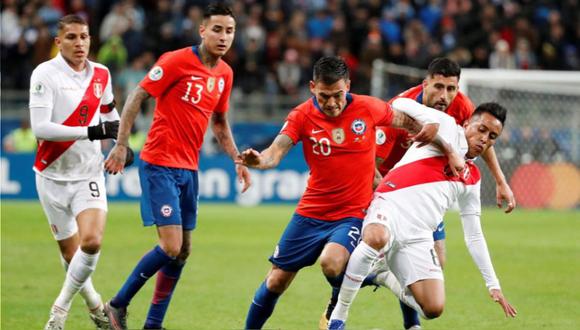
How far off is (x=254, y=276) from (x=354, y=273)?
5.05 metres

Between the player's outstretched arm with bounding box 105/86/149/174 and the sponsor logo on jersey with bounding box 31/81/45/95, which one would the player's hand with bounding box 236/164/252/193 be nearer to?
the player's outstretched arm with bounding box 105/86/149/174

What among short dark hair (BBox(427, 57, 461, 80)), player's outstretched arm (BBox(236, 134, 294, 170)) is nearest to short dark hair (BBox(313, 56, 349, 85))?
player's outstretched arm (BBox(236, 134, 294, 170))

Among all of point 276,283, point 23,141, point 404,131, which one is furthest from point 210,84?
point 23,141

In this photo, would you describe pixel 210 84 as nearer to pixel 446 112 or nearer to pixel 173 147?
pixel 173 147

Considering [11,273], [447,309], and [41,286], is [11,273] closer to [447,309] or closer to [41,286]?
[41,286]

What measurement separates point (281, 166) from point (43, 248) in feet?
25.3

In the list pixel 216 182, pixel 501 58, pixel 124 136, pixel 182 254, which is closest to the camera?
pixel 124 136

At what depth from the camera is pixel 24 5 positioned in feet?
82.3

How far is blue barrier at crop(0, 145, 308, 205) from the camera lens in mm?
21234

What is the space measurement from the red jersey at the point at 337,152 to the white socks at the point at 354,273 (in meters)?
0.49

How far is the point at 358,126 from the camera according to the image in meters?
8.05

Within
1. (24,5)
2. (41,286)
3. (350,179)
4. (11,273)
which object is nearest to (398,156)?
(350,179)

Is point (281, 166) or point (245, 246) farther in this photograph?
point (281, 166)

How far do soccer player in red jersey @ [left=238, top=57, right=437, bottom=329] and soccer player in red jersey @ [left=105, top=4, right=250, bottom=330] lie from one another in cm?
71
